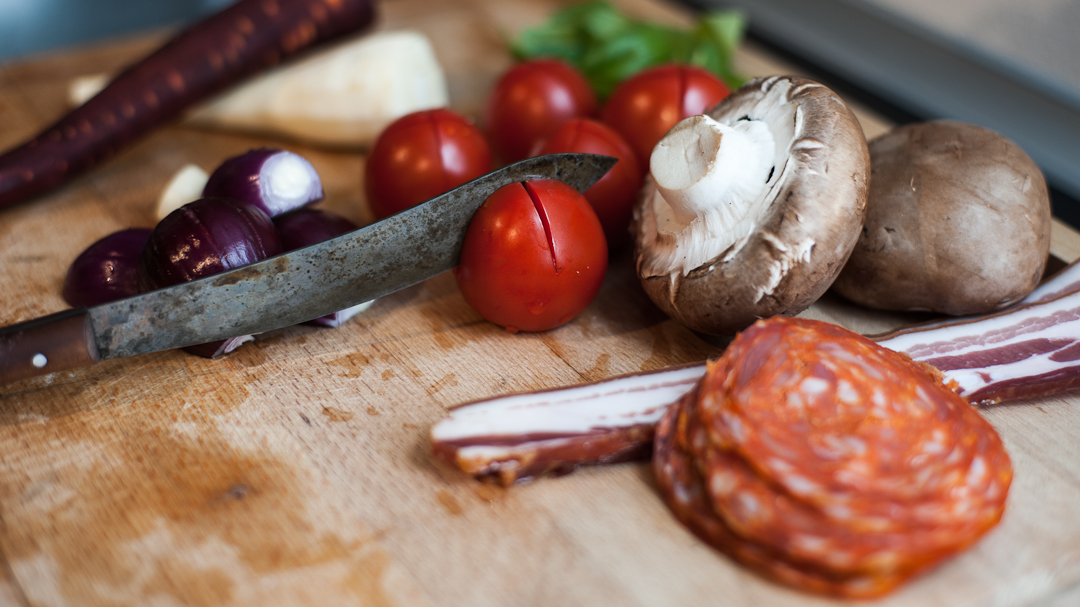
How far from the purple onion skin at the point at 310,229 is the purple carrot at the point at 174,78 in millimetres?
724

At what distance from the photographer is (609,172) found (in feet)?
5.63

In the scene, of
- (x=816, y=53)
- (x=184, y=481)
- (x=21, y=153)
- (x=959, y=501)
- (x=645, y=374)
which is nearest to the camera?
(x=959, y=501)

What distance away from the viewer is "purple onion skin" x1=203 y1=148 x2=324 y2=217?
1641 mm

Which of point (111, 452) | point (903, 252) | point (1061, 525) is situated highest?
point (903, 252)

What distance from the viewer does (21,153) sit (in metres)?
1.95

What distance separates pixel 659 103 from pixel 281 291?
962 mm

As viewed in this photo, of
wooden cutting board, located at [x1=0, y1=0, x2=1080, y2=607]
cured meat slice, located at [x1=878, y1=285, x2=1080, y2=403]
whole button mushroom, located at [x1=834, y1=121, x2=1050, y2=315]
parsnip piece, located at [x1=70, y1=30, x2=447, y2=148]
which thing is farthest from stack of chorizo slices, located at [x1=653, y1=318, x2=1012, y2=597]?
parsnip piece, located at [x1=70, y1=30, x2=447, y2=148]

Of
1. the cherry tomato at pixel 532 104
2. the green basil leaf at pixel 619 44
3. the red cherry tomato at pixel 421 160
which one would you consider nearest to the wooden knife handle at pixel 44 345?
the red cherry tomato at pixel 421 160

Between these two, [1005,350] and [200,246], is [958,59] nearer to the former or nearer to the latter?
[1005,350]

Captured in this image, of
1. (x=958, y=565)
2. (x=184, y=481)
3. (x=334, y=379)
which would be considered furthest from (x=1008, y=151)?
(x=184, y=481)

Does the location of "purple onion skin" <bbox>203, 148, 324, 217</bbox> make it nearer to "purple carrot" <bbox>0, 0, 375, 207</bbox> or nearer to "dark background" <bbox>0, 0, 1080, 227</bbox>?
"purple carrot" <bbox>0, 0, 375, 207</bbox>

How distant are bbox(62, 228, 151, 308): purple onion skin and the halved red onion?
27 centimetres

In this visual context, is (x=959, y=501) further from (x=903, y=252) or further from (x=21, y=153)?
(x=21, y=153)

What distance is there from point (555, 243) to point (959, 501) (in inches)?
29.9
